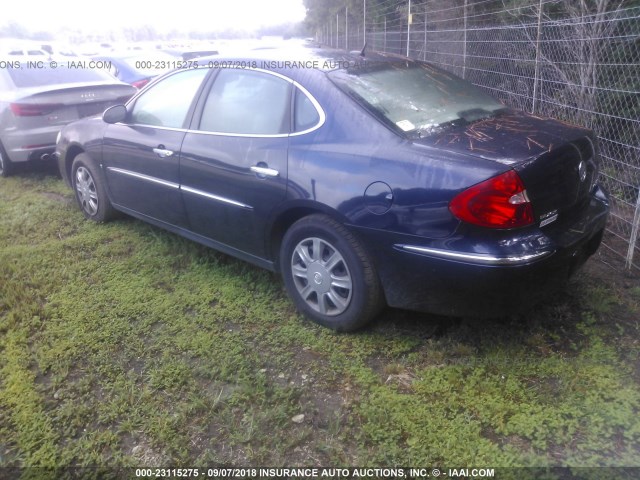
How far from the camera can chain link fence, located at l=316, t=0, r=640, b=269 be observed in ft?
14.6

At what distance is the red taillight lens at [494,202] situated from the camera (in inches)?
103

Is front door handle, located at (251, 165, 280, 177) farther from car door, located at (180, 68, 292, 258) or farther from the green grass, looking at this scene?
the green grass

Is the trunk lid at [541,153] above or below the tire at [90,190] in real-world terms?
above

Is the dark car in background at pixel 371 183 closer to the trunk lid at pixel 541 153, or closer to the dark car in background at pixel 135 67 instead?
the trunk lid at pixel 541 153

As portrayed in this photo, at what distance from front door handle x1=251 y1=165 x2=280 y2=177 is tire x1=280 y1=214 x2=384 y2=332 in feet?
1.07

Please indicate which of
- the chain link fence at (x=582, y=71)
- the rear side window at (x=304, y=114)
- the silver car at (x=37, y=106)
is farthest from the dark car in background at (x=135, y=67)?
the rear side window at (x=304, y=114)

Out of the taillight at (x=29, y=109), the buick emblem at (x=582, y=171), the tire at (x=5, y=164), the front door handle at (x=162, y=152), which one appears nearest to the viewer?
the buick emblem at (x=582, y=171)

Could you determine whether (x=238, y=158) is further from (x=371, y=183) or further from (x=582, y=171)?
(x=582, y=171)

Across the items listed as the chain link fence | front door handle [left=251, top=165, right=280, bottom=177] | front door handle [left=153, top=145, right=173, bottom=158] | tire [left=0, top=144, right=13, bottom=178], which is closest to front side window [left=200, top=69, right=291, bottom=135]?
front door handle [left=251, top=165, right=280, bottom=177]

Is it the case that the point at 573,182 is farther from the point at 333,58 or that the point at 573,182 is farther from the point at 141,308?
the point at 141,308

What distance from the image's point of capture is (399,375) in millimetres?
2902

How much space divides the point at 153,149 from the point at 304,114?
1458 millimetres

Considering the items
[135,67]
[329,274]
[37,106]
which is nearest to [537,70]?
[329,274]

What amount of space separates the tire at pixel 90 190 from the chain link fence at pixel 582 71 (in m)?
4.24
